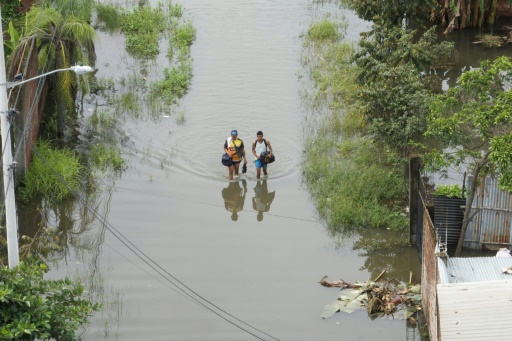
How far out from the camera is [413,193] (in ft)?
49.7

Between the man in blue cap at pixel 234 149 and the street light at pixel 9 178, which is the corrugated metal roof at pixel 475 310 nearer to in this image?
the street light at pixel 9 178

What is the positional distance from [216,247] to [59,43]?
677cm

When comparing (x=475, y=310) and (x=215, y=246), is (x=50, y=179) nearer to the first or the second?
(x=215, y=246)

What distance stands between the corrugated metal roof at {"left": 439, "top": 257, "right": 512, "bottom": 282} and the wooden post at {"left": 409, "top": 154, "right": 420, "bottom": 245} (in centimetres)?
270

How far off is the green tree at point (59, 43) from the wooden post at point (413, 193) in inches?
315

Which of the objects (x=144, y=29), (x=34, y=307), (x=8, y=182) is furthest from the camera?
(x=144, y=29)

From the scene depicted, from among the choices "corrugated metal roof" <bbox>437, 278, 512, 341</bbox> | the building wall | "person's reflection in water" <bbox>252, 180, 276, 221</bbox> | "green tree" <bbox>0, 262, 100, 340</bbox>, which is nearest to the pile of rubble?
the building wall

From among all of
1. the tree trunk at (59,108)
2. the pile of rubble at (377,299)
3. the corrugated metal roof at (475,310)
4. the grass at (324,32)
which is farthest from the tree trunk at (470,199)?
the grass at (324,32)

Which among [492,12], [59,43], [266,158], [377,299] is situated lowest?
[377,299]

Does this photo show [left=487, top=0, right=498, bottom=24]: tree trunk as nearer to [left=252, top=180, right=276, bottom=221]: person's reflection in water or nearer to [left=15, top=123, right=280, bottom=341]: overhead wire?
[left=252, top=180, right=276, bottom=221]: person's reflection in water

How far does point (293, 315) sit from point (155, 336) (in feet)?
7.04

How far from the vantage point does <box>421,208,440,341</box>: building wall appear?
12008mm

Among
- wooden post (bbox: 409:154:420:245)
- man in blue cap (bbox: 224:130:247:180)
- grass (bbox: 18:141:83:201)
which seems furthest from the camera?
man in blue cap (bbox: 224:130:247:180)

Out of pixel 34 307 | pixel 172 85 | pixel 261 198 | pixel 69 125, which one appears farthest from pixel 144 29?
pixel 34 307
